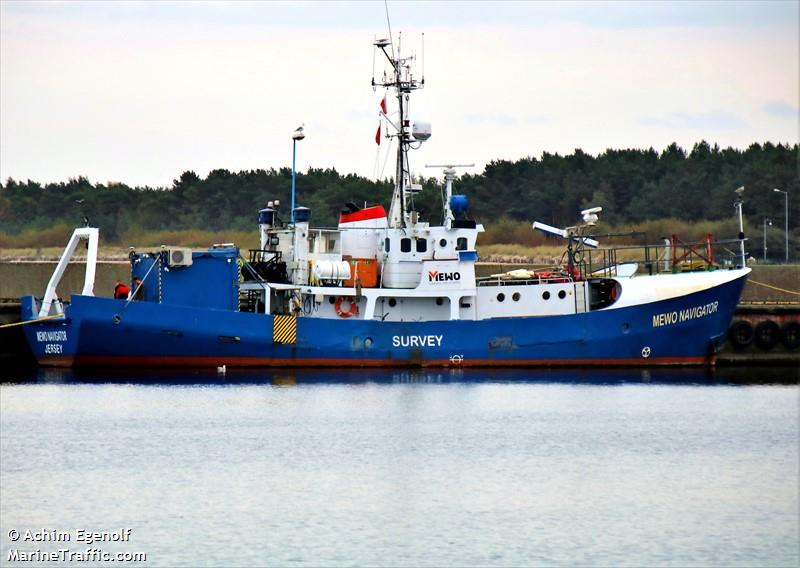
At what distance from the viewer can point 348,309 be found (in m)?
40.6

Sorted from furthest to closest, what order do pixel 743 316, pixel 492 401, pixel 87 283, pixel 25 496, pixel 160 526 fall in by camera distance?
pixel 743 316 < pixel 87 283 < pixel 492 401 < pixel 25 496 < pixel 160 526

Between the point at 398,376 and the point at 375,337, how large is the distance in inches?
50.5

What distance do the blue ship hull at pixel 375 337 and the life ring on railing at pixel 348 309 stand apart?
0.92m

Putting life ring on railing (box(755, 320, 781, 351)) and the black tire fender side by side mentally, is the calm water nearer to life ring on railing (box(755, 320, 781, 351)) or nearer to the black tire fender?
life ring on railing (box(755, 320, 781, 351))

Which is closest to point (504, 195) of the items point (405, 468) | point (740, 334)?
point (740, 334)

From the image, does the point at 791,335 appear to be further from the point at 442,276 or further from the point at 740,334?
the point at 442,276

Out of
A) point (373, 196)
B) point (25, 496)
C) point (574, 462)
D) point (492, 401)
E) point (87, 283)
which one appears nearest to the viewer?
point (25, 496)

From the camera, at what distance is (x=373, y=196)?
6875cm

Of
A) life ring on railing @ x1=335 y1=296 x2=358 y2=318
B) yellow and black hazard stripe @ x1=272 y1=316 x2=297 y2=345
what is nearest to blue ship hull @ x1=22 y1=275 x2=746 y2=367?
yellow and black hazard stripe @ x1=272 y1=316 x2=297 y2=345

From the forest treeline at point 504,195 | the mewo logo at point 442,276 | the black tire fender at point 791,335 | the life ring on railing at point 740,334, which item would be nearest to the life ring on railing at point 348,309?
the mewo logo at point 442,276

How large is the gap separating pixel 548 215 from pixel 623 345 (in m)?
36.4

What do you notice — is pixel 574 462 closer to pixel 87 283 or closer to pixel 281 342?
pixel 281 342

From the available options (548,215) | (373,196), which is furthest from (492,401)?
(548,215)

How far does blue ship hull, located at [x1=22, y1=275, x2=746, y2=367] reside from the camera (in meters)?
38.7
